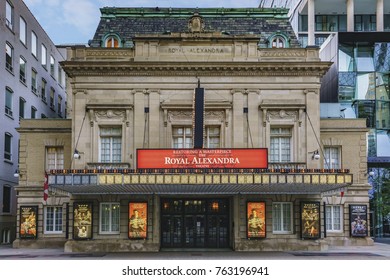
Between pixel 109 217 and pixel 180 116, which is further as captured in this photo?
pixel 180 116

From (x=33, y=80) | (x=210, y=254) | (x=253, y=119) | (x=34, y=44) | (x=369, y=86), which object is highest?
(x=34, y=44)

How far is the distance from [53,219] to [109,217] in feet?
14.1

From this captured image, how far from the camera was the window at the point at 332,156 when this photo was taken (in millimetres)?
34531

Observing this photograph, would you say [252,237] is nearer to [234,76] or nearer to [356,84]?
[234,76]

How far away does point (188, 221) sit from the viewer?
107 feet

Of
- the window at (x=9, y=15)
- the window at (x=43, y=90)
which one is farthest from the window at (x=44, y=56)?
the window at (x=9, y=15)

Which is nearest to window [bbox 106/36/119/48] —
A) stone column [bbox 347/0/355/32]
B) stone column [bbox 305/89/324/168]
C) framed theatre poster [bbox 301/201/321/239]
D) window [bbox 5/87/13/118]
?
window [bbox 5/87/13/118]

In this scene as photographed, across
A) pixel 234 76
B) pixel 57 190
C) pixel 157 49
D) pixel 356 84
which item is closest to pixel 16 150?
pixel 57 190

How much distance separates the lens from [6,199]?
38031 millimetres

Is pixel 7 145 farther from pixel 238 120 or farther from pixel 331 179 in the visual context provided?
pixel 331 179

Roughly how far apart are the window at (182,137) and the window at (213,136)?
105cm

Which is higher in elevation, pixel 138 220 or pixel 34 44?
pixel 34 44

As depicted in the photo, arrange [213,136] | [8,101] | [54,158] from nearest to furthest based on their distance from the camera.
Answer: [213,136] < [54,158] < [8,101]

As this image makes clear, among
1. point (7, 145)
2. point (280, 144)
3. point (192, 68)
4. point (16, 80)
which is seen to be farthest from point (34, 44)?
point (280, 144)
